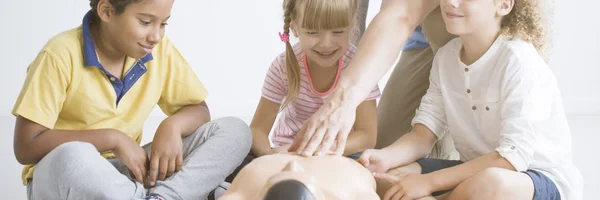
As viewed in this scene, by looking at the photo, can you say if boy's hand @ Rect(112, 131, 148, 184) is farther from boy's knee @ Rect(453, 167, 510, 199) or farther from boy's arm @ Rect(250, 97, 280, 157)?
boy's knee @ Rect(453, 167, 510, 199)

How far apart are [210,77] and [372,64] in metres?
2.07

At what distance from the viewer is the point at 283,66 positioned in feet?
6.66

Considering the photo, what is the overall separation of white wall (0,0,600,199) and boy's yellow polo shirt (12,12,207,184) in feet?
5.23

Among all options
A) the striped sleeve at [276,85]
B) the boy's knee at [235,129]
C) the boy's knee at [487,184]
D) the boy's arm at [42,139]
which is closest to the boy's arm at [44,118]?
the boy's arm at [42,139]

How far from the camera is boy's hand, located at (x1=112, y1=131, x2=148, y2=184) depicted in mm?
1606

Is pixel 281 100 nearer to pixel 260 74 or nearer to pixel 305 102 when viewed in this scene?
pixel 305 102

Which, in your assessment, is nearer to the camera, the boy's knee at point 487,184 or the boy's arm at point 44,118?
the boy's knee at point 487,184

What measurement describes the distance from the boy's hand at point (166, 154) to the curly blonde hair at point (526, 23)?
2.25 ft

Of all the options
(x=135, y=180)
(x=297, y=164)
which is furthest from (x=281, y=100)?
(x=297, y=164)

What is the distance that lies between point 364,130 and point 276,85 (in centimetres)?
26

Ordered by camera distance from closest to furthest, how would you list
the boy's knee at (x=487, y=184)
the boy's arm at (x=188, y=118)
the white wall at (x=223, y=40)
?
1. the boy's knee at (x=487, y=184)
2. the boy's arm at (x=188, y=118)
3. the white wall at (x=223, y=40)

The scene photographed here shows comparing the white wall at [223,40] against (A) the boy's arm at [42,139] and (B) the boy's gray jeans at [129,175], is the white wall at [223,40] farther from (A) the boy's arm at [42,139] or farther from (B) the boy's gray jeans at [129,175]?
(A) the boy's arm at [42,139]

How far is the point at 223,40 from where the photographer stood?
141 inches

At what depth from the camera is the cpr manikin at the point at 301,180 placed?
1.14 metres
